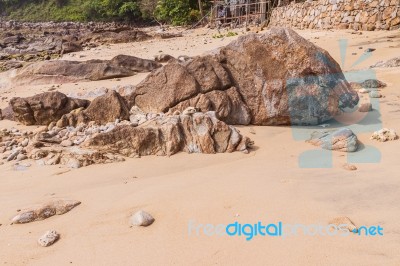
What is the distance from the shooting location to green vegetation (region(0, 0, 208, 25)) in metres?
26.4

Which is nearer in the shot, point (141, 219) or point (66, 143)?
point (141, 219)

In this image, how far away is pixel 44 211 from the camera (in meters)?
2.91

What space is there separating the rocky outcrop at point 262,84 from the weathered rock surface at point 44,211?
6.52 ft

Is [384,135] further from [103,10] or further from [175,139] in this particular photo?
[103,10]

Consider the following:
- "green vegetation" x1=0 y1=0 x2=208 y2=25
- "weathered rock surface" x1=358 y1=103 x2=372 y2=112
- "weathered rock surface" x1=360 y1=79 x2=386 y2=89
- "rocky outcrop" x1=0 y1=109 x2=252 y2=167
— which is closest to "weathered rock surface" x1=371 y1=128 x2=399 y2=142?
"weathered rock surface" x1=358 y1=103 x2=372 y2=112

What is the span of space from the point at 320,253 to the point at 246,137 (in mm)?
2111

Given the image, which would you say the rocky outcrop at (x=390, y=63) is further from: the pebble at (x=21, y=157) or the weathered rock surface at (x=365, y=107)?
the pebble at (x=21, y=157)

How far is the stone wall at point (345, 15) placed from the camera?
11.3 metres

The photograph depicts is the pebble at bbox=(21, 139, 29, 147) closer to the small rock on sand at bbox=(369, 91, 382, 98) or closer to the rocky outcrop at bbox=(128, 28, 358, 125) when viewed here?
the rocky outcrop at bbox=(128, 28, 358, 125)

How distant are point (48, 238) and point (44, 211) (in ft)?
1.32

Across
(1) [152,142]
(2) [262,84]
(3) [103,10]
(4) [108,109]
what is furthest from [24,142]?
(3) [103,10]

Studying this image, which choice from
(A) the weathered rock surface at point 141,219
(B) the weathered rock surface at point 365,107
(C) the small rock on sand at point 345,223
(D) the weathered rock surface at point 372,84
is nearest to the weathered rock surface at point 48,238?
(A) the weathered rock surface at point 141,219

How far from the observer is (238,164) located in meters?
3.66

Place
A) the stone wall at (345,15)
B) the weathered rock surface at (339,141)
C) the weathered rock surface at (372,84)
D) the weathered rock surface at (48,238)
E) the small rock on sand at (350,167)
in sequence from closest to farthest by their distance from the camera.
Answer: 1. the weathered rock surface at (48,238)
2. the small rock on sand at (350,167)
3. the weathered rock surface at (339,141)
4. the weathered rock surface at (372,84)
5. the stone wall at (345,15)
